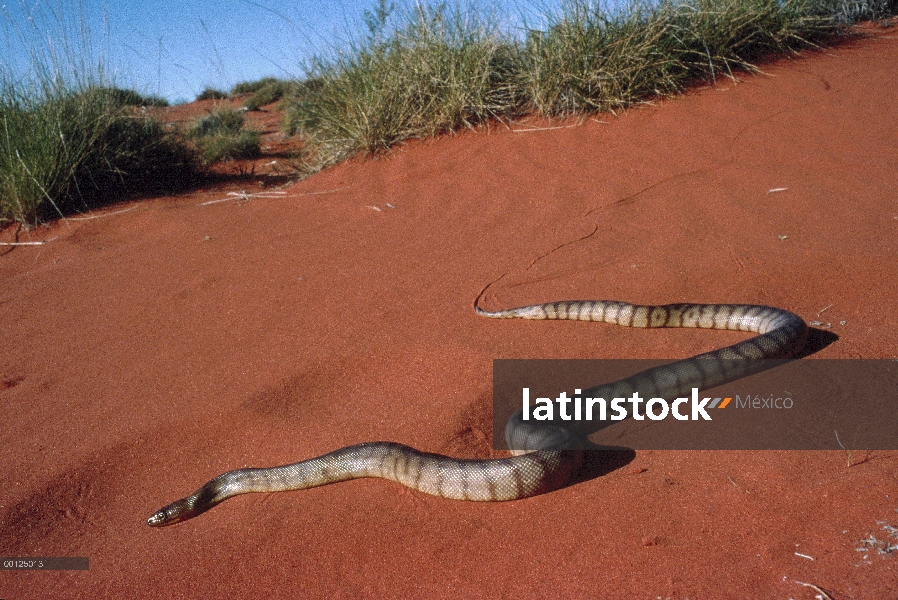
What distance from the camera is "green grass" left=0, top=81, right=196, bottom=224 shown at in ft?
27.7

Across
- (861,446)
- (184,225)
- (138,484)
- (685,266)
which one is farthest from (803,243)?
(184,225)

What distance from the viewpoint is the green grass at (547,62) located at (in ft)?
28.9

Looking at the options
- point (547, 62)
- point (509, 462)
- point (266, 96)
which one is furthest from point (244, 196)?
point (266, 96)

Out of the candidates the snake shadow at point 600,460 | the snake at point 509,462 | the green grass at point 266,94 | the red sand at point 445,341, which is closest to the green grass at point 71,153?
the red sand at point 445,341

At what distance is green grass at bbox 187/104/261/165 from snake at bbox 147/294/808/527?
32.7 ft

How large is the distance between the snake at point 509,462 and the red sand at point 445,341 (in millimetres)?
88

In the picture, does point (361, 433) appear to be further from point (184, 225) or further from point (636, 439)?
point (184, 225)

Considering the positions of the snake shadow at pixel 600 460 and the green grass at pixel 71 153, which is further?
the green grass at pixel 71 153

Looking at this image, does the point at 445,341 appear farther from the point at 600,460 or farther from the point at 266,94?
the point at 266,94

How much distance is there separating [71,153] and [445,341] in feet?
20.5

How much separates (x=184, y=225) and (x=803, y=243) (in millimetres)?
6477

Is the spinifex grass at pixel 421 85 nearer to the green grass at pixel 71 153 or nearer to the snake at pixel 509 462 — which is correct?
the green grass at pixel 71 153

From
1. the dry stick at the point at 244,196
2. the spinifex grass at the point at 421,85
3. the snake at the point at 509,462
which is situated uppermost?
the spinifex grass at the point at 421,85

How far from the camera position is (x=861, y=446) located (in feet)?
11.4
